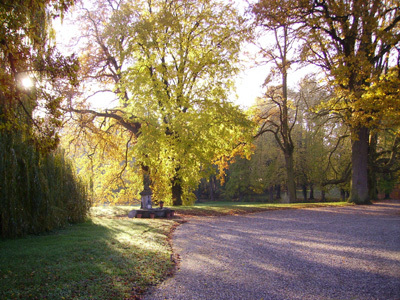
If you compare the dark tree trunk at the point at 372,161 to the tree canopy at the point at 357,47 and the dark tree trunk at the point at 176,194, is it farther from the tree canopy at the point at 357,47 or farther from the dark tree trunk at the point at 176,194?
the dark tree trunk at the point at 176,194

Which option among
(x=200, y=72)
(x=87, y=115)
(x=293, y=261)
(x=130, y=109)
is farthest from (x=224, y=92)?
(x=293, y=261)

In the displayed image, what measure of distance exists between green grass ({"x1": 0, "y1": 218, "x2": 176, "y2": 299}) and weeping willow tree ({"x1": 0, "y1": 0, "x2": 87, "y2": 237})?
0.75 metres

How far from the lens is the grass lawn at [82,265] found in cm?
414

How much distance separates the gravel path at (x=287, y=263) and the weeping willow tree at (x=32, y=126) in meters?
3.47

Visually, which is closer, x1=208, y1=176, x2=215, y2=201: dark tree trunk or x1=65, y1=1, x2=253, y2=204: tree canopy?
x1=65, y1=1, x2=253, y2=204: tree canopy

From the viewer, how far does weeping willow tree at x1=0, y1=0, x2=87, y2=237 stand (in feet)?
16.9

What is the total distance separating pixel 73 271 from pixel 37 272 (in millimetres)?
516

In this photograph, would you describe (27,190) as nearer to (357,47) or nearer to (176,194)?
(176,194)

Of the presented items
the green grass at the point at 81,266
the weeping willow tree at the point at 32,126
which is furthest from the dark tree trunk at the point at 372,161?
the weeping willow tree at the point at 32,126

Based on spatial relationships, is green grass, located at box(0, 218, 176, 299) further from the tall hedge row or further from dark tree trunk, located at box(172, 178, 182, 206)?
dark tree trunk, located at box(172, 178, 182, 206)

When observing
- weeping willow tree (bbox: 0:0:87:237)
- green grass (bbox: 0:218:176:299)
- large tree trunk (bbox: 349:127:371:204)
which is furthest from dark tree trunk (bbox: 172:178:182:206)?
green grass (bbox: 0:218:176:299)

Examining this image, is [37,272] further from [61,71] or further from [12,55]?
[12,55]

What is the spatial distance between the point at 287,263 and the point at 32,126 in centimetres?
562

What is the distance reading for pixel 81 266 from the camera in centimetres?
514
